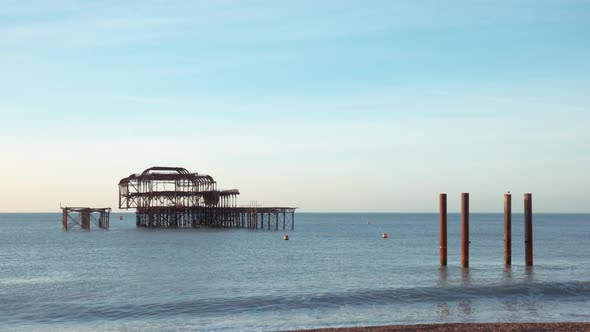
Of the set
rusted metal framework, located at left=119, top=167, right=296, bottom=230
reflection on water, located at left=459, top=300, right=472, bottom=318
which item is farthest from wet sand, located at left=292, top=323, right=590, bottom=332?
rusted metal framework, located at left=119, top=167, right=296, bottom=230

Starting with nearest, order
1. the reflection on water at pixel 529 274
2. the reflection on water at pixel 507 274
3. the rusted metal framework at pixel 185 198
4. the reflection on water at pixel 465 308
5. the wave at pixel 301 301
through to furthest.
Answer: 1. the reflection on water at pixel 465 308
2. the wave at pixel 301 301
3. the reflection on water at pixel 507 274
4. the reflection on water at pixel 529 274
5. the rusted metal framework at pixel 185 198

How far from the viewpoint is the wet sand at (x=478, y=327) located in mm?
20828

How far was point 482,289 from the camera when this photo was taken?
31.9 m

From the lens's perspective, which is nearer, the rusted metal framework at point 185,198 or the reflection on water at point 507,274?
the reflection on water at point 507,274

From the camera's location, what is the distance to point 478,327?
69.8ft

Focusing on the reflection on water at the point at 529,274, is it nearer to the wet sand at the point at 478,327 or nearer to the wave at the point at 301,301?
the wave at the point at 301,301

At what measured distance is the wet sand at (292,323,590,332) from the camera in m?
20.8

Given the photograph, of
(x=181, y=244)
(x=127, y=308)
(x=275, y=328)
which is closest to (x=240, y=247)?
(x=181, y=244)

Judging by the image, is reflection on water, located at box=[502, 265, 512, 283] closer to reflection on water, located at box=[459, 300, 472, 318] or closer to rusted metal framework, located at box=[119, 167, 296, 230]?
reflection on water, located at box=[459, 300, 472, 318]

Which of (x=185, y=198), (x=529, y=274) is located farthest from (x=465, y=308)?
(x=185, y=198)

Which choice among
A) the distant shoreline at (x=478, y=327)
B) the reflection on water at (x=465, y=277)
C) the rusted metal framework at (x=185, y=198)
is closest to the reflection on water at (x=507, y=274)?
the reflection on water at (x=465, y=277)

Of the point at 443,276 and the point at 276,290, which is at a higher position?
the point at 443,276

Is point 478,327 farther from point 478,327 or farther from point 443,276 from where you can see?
point 443,276

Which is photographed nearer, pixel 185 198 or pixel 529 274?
pixel 529 274
